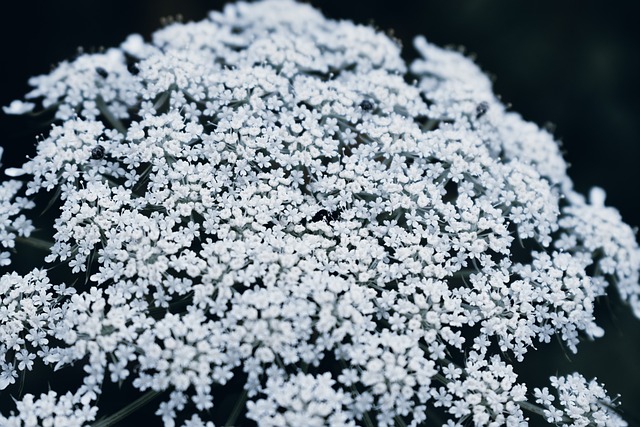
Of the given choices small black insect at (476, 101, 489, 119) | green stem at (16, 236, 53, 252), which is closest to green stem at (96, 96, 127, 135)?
green stem at (16, 236, 53, 252)

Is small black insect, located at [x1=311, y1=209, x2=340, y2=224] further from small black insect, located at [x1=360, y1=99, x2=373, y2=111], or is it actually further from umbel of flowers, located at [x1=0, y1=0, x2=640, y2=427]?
small black insect, located at [x1=360, y1=99, x2=373, y2=111]

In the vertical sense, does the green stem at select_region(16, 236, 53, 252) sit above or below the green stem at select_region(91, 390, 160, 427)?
above

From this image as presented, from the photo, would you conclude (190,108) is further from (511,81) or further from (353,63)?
(511,81)

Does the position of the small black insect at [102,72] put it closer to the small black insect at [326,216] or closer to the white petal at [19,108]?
the white petal at [19,108]

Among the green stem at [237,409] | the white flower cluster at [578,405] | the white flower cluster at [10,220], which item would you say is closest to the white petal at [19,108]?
the white flower cluster at [10,220]

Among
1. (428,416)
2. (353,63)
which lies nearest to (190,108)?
(353,63)
